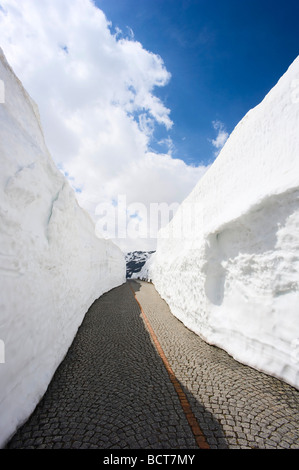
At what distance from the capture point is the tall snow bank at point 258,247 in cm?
395

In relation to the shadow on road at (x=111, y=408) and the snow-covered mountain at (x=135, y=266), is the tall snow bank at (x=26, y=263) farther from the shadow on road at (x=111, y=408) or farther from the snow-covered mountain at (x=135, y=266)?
the snow-covered mountain at (x=135, y=266)

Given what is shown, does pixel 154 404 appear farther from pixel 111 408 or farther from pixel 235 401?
pixel 235 401

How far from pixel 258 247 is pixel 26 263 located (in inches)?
184

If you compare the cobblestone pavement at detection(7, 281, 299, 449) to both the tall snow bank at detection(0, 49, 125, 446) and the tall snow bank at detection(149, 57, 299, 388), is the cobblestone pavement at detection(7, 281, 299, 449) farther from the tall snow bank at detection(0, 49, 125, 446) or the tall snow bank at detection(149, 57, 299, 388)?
the tall snow bank at detection(149, 57, 299, 388)

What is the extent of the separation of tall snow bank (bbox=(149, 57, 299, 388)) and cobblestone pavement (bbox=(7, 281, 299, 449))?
623 mm

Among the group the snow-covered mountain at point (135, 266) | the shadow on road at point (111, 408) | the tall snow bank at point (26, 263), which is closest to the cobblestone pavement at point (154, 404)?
the shadow on road at point (111, 408)

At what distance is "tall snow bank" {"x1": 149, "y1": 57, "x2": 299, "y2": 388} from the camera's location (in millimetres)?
3953

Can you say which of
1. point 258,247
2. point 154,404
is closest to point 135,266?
point 258,247

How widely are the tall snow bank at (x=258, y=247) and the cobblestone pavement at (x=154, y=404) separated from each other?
623 millimetres

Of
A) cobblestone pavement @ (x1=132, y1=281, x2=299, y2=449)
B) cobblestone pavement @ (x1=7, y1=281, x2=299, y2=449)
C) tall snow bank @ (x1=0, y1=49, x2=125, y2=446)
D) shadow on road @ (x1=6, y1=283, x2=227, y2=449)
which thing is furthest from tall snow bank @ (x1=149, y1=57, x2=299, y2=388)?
tall snow bank @ (x1=0, y1=49, x2=125, y2=446)

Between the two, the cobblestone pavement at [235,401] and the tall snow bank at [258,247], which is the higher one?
the tall snow bank at [258,247]

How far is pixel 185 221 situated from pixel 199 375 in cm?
713
